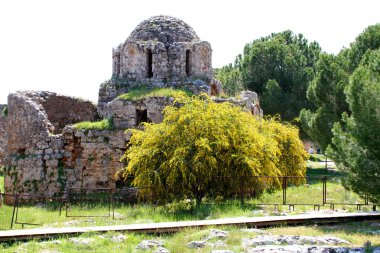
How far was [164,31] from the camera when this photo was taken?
29078mm

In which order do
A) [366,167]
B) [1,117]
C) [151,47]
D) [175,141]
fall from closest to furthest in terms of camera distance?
[366,167] < [175,141] < [151,47] < [1,117]

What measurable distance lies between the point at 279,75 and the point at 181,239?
34424 mm

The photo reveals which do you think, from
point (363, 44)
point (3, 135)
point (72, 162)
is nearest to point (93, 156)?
point (72, 162)

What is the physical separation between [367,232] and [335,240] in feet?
5.00

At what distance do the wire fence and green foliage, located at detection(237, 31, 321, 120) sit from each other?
1792 centimetres

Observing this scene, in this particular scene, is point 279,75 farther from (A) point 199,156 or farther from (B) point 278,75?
(A) point 199,156

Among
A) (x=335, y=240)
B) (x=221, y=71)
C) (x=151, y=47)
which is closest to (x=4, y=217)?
(x=335, y=240)

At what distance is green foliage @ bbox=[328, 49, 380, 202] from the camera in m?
13.7

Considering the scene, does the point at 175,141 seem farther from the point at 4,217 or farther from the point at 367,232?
the point at 367,232

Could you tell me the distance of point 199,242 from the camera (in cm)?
1281

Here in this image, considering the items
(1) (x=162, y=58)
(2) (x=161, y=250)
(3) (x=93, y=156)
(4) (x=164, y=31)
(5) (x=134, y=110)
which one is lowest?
(2) (x=161, y=250)

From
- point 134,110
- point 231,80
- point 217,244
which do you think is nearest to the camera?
point 217,244

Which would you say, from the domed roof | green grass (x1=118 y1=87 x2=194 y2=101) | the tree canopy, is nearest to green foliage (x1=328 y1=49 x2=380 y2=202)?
green grass (x1=118 y1=87 x2=194 y2=101)

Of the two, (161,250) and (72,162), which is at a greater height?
(72,162)
